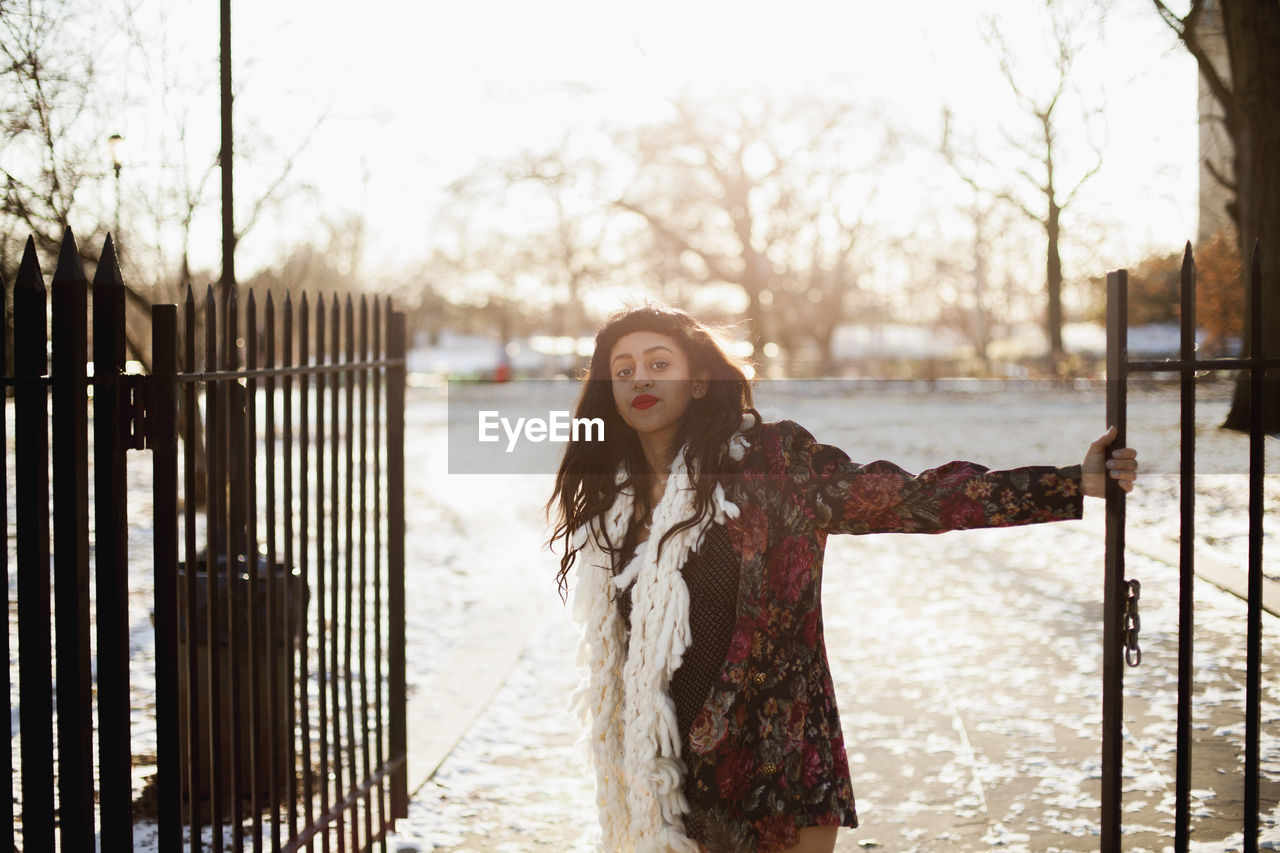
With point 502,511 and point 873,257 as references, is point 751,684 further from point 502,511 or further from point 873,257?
point 873,257

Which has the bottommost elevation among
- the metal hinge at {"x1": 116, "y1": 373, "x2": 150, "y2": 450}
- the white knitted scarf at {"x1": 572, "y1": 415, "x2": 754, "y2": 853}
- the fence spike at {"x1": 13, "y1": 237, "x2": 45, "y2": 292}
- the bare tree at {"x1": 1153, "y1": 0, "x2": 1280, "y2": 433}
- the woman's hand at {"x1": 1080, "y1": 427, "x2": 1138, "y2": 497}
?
the white knitted scarf at {"x1": 572, "y1": 415, "x2": 754, "y2": 853}

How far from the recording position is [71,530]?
2.71m

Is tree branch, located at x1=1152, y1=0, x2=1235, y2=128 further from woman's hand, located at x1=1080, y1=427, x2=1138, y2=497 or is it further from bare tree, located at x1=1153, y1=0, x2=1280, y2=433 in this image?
woman's hand, located at x1=1080, y1=427, x2=1138, y2=497

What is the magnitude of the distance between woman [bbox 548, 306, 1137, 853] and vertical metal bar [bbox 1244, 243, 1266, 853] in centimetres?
38

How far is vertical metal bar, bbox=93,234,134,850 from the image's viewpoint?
2742 millimetres

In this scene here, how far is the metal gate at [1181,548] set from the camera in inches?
115

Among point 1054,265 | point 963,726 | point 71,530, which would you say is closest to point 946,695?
point 963,726

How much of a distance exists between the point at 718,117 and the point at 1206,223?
17342 mm

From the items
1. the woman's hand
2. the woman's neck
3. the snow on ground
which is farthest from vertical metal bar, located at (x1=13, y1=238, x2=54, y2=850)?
the woman's hand

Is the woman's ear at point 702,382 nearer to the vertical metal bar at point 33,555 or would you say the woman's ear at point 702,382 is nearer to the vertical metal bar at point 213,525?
the vertical metal bar at point 213,525

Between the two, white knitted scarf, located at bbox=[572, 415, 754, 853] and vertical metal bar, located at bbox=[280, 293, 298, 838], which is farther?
vertical metal bar, located at bbox=[280, 293, 298, 838]

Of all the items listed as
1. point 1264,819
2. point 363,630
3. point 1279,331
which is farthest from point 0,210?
point 1279,331

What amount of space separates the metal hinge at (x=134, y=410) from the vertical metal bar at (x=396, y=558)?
1.84 m

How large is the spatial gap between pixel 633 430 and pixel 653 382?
0.81 feet
